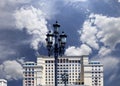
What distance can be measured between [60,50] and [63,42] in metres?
0.76

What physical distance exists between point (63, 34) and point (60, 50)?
4.94 feet

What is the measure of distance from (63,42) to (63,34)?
84 cm

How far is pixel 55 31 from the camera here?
158ft

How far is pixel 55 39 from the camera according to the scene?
4784cm

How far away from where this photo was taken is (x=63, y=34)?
1913 inches

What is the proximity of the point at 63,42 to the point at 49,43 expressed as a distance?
1.27m

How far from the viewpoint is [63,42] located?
158 ft

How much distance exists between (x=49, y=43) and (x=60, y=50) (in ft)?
3.92

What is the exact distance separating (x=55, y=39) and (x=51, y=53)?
1551mm

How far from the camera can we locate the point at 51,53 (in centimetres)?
4869

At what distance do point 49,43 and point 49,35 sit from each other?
0.71 m

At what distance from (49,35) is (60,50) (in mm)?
1660

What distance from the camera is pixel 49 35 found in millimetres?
47969

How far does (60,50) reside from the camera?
48188 mm
